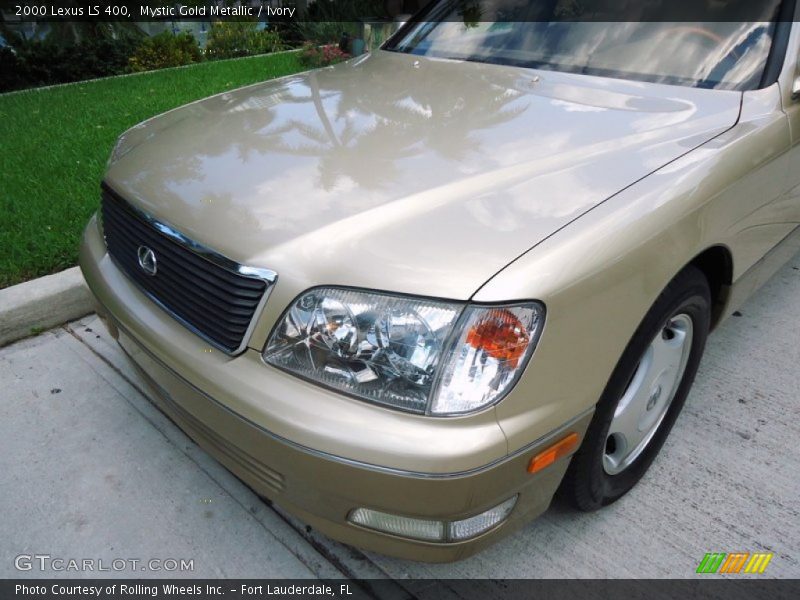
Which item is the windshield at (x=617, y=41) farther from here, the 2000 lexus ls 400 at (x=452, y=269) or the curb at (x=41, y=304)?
the curb at (x=41, y=304)

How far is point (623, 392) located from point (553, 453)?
36cm

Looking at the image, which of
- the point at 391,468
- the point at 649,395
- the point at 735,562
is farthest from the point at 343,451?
the point at 735,562

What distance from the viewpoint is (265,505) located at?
209 centimetres

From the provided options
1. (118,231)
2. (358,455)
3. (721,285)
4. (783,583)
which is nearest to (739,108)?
(721,285)

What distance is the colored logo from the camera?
189 cm

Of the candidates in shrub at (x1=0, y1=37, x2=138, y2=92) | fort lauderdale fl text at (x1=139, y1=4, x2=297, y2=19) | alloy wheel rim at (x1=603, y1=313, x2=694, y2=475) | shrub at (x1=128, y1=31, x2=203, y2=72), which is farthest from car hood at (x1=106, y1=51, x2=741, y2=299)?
fort lauderdale fl text at (x1=139, y1=4, x2=297, y2=19)

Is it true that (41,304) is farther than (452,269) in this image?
Yes

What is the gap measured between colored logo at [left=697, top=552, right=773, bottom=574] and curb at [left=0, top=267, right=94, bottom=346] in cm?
266

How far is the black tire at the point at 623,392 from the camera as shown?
166 centimetres

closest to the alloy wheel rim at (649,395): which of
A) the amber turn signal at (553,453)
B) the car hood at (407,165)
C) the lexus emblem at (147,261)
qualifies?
the amber turn signal at (553,453)

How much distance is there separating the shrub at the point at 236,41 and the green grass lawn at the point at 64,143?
1881 mm

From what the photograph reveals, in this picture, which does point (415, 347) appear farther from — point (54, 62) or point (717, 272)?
point (54, 62)

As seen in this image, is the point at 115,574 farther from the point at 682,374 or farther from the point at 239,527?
the point at 682,374

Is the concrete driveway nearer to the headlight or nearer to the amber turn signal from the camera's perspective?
the amber turn signal
